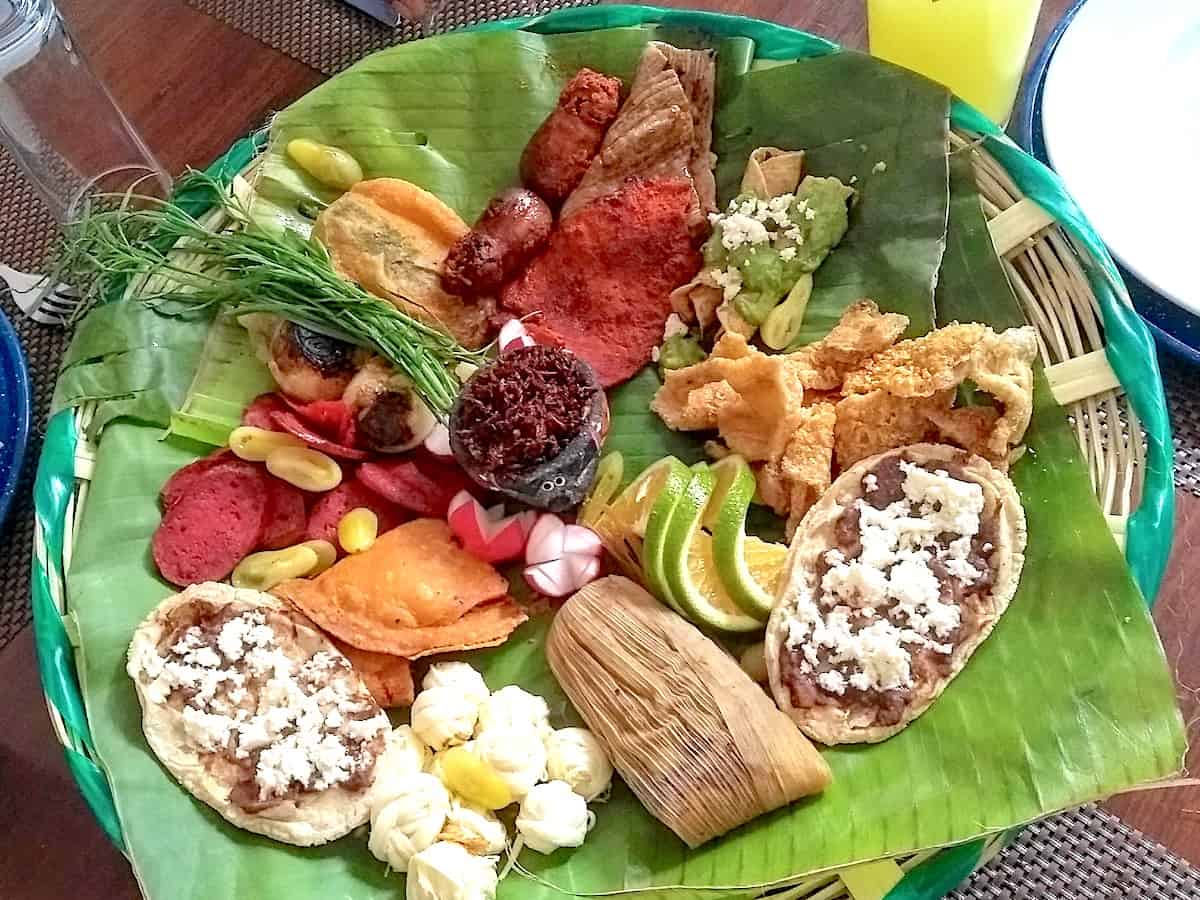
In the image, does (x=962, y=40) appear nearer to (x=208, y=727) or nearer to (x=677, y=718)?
(x=677, y=718)

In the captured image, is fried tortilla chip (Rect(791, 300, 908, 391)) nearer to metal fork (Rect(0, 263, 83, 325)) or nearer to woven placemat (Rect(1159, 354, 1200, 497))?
woven placemat (Rect(1159, 354, 1200, 497))

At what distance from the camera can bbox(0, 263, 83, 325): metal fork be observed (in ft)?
7.60

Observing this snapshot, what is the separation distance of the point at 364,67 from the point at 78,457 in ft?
3.04

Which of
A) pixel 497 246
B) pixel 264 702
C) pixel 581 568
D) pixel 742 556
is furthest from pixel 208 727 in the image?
pixel 497 246

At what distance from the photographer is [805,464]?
182 cm

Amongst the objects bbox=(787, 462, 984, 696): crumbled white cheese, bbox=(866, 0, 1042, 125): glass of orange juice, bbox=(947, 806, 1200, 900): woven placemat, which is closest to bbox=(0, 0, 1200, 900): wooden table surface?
bbox=(947, 806, 1200, 900): woven placemat

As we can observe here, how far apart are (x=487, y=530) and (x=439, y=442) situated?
207mm

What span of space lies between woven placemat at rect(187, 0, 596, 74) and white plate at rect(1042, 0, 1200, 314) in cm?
108

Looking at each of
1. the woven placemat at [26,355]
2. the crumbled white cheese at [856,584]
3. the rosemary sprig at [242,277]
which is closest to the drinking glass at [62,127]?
the woven placemat at [26,355]

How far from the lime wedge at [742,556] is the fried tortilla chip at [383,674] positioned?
0.55 metres

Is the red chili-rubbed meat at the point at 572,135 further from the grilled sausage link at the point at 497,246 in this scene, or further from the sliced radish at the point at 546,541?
the sliced radish at the point at 546,541

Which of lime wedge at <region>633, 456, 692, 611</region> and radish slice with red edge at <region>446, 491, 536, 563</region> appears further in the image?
radish slice with red edge at <region>446, 491, 536, 563</region>

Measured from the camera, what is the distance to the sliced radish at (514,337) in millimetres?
2000

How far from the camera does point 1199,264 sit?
1.98 meters
